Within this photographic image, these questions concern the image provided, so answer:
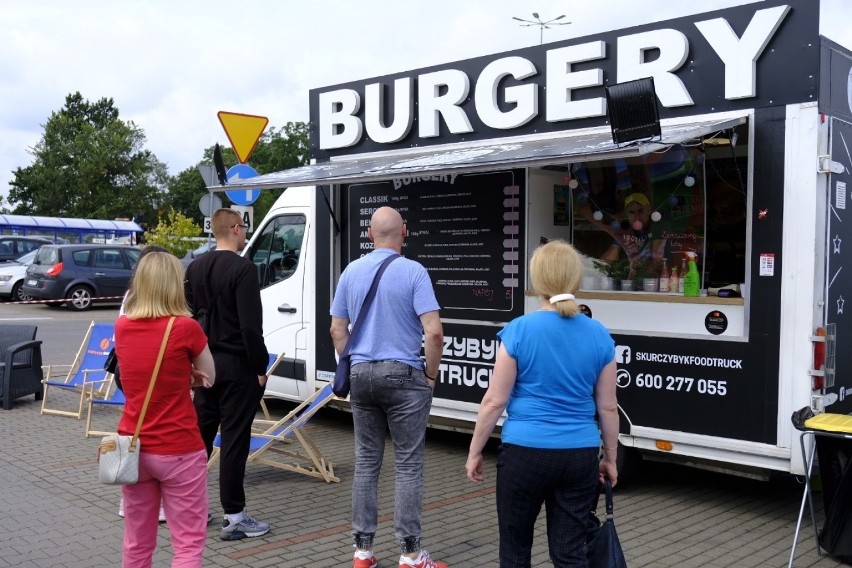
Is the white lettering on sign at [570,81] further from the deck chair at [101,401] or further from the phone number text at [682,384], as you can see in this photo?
the deck chair at [101,401]

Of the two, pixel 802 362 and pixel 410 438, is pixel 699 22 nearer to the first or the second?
pixel 802 362

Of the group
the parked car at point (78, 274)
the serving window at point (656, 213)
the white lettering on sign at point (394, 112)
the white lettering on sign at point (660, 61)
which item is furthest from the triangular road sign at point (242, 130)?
the parked car at point (78, 274)

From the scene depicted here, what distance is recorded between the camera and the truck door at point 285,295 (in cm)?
762

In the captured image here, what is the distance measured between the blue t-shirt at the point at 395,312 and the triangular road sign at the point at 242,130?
5766mm

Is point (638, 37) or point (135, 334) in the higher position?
point (638, 37)

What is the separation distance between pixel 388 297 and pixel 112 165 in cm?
5327

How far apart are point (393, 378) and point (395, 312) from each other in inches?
12.3

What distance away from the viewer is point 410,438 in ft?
13.5

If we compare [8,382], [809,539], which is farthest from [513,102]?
[8,382]

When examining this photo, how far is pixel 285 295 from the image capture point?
25.5 feet

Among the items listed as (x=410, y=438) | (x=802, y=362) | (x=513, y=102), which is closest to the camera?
(x=410, y=438)

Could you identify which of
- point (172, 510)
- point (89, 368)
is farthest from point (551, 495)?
point (89, 368)

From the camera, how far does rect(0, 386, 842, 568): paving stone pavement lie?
4.59m

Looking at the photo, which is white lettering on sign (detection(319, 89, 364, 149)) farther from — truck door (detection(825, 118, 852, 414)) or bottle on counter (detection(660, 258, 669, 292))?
truck door (detection(825, 118, 852, 414))
